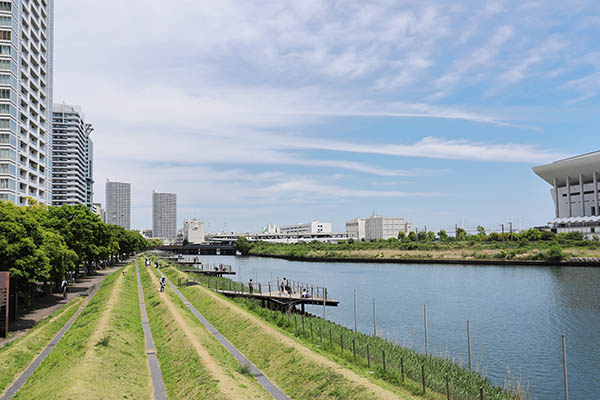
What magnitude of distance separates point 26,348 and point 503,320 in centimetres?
3953

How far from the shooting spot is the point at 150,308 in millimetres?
43750

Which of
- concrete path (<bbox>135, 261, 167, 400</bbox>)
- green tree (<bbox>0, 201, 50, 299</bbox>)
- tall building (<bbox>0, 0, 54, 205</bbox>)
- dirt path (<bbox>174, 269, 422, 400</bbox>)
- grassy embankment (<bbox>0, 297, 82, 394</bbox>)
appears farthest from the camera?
tall building (<bbox>0, 0, 54, 205</bbox>)

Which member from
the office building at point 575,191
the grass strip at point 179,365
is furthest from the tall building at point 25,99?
the office building at point 575,191

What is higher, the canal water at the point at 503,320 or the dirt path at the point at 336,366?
the dirt path at the point at 336,366

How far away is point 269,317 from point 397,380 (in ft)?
63.8

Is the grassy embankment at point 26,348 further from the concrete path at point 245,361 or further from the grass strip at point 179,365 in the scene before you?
the concrete path at point 245,361

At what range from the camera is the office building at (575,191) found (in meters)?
155

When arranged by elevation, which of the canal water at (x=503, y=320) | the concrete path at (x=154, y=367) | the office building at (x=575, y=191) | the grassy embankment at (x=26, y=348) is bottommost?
the canal water at (x=503, y=320)

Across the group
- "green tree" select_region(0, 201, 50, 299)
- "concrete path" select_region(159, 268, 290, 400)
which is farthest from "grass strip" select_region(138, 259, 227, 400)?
"green tree" select_region(0, 201, 50, 299)

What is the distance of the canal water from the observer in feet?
96.6

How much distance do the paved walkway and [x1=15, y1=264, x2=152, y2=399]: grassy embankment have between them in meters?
3.35

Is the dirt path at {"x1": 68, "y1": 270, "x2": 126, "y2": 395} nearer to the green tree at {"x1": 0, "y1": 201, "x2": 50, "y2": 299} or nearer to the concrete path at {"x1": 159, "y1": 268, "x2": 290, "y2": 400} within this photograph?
the green tree at {"x1": 0, "y1": 201, "x2": 50, "y2": 299}

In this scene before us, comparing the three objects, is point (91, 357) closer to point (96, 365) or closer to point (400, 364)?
point (96, 365)

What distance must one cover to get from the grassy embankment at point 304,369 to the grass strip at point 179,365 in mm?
3802
